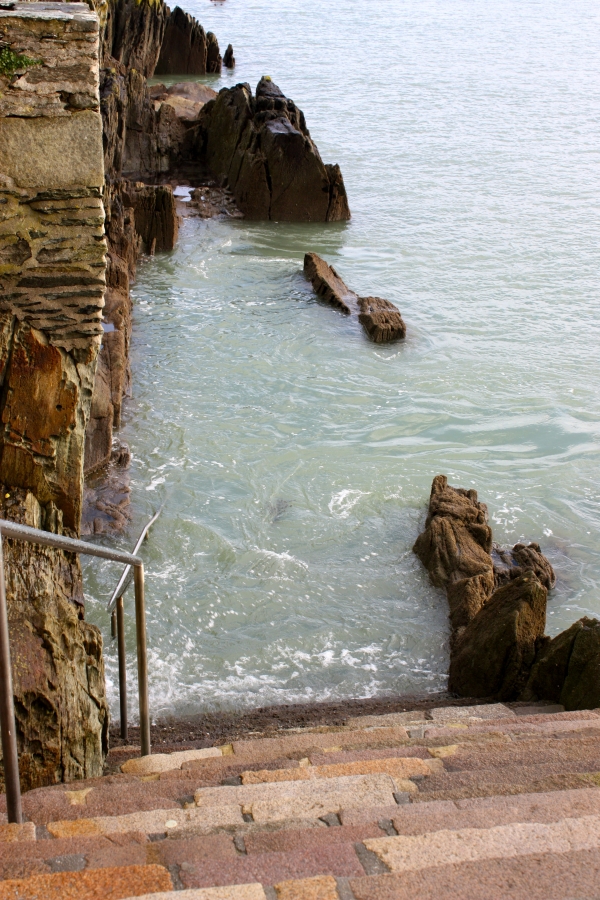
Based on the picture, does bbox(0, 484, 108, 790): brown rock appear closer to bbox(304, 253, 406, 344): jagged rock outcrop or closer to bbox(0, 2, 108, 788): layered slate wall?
bbox(0, 2, 108, 788): layered slate wall

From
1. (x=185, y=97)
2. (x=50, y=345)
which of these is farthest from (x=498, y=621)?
(x=185, y=97)

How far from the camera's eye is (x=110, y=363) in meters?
10.3

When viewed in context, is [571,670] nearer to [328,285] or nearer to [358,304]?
[358,304]

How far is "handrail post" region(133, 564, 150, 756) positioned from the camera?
3.85 metres

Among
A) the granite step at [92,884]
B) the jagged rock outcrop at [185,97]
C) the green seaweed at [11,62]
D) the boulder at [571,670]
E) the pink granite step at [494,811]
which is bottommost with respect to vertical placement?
the boulder at [571,670]

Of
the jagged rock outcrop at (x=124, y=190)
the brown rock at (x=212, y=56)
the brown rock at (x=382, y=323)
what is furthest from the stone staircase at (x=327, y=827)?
the brown rock at (x=212, y=56)

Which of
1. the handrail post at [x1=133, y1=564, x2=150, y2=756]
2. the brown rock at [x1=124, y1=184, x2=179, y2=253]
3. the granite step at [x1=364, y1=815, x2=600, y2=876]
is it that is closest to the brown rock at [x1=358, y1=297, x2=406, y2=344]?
the brown rock at [x1=124, y1=184, x2=179, y2=253]

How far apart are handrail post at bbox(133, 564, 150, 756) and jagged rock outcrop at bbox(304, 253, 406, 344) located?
9.83 metres

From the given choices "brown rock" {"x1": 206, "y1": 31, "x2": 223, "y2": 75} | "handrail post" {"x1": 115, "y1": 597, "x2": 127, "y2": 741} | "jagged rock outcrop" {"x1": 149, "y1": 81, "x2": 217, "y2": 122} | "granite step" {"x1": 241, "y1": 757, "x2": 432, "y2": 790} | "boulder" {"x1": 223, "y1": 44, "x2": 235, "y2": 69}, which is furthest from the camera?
"boulder" {"x1": 223, "y1": 44, "x2": 235, "y2": 69}

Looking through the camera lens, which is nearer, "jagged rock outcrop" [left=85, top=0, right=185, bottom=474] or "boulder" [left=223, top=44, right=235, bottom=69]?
"jagged rock outcrop" [left=85, top=0, right=185, bottom=474]

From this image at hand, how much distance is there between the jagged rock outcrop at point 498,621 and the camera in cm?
592

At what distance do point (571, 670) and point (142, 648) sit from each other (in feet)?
10.6

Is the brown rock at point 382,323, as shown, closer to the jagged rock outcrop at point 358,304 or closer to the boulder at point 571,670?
the jagged rock outcrop at point 358,304

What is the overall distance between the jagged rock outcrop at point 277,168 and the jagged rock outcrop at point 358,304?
10.9 ft
